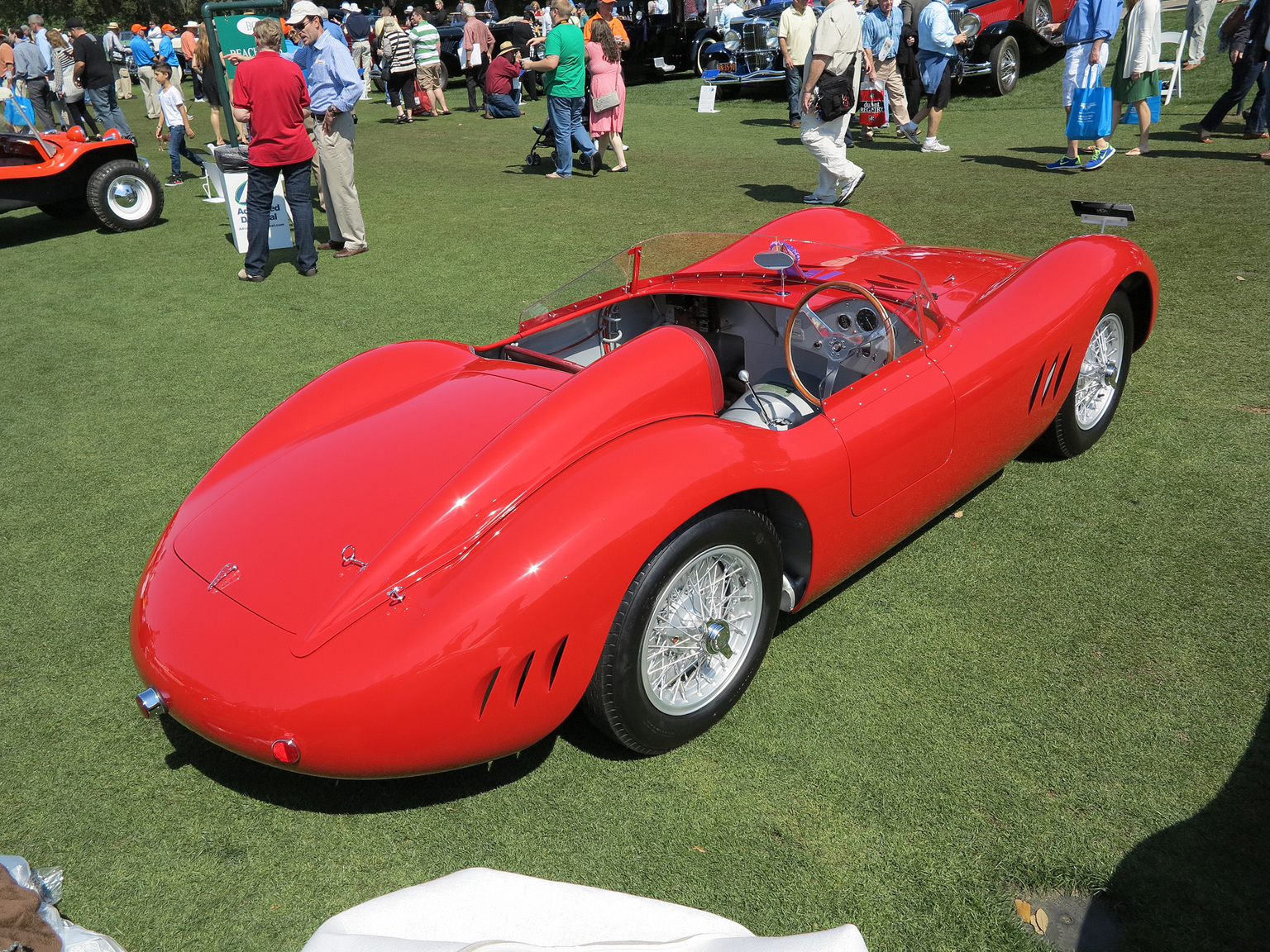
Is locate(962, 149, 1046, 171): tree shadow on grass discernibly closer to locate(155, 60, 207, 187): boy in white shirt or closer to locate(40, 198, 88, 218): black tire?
locate(155, 60, 207, 187): boy in white shirt

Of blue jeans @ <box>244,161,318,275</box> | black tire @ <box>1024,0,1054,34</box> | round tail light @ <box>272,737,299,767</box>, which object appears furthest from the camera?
black tire @ <box>1024,0,1054,34</box>

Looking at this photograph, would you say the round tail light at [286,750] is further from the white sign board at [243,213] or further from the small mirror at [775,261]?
the white sign board at [243,213]

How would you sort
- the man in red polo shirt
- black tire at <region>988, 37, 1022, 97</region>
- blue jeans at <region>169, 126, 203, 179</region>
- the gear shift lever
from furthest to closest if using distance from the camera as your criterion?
1. black tire at <region>988, 37, 1022, 97</region>
2. blue jeans at <region>169, 126, 203, 179</region>
3. the man in red polo shirt
4. the gear shift lever

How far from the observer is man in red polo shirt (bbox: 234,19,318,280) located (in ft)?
23.7

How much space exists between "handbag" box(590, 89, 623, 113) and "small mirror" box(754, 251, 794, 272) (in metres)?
8.20

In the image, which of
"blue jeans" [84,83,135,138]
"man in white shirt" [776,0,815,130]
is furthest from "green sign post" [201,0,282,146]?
"man in white shirt" [776,0,815,130]

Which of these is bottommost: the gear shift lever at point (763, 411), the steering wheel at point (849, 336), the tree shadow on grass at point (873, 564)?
the tree shadow on grass at point (873, 564)

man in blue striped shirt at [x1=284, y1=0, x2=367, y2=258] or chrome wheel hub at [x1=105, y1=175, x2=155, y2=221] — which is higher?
man in blue striped shirt at [x1=284, y1=0, x2=367, y2=258]

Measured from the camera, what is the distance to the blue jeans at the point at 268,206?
765 cm

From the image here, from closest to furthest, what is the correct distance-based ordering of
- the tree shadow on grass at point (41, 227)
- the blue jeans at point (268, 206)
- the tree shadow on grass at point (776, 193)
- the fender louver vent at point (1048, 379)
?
the fender louver vent at point (1048, 379)
the blue jeans at point (268, 206)
the tree shadow on grass at point (776, 193)
the tree shadow on grass at point (41, 227)

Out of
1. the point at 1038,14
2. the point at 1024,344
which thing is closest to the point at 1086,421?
the point at 1024,344

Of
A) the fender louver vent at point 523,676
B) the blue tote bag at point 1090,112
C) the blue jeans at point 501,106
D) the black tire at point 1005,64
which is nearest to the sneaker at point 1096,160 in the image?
the blue tote bag at point 1090,112

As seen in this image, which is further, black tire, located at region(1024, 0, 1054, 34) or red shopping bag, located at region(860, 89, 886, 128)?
black tire, located at region(1024, 0, 1054, 34)

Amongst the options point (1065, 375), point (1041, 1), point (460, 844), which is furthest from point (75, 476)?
point (1041, 1)
